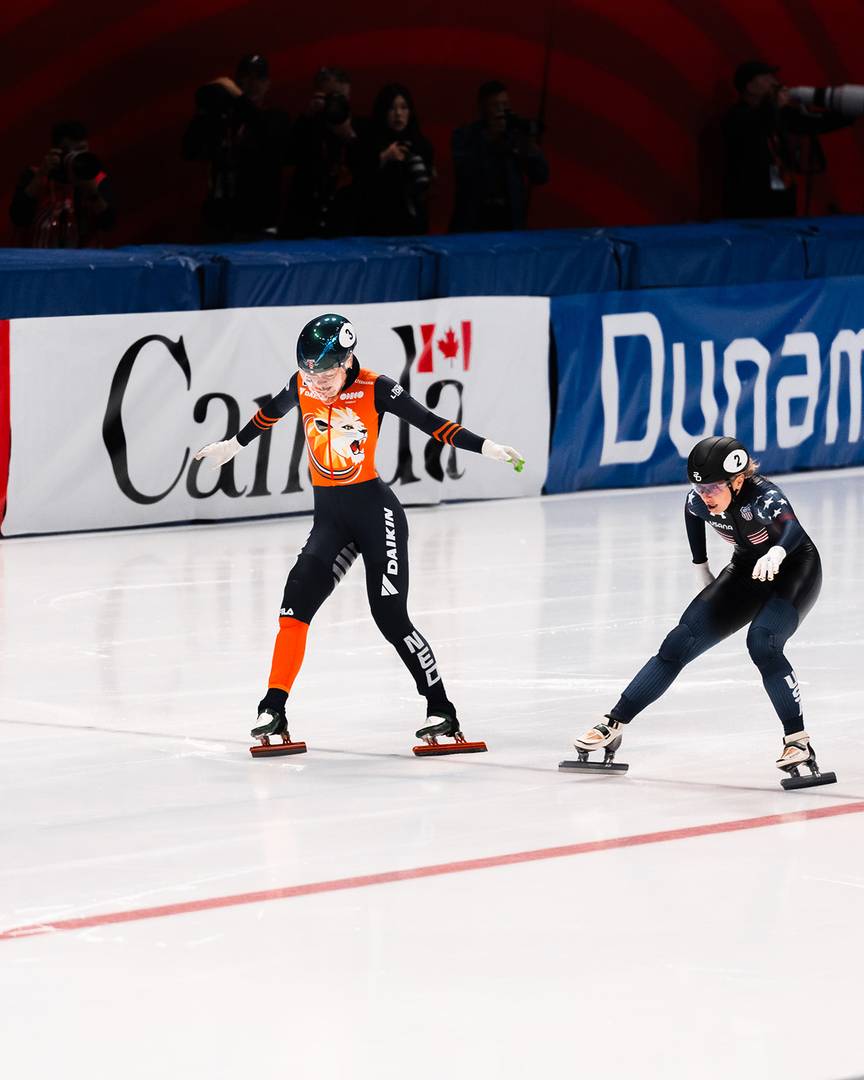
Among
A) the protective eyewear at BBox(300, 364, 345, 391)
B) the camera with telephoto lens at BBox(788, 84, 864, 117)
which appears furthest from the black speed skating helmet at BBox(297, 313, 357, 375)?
the camera with telephoto lens at BBox(788, 84, 864, 117)

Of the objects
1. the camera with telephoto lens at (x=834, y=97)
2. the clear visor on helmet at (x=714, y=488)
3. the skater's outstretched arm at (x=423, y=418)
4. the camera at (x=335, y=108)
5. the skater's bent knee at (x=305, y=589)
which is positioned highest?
the camera with telephoto lens at (x=834, y=97)

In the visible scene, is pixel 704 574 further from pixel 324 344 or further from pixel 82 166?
pixel 82 166

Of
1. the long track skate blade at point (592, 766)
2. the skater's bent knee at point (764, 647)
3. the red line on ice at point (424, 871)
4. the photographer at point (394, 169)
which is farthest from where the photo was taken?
the photographer at point (394, 169)

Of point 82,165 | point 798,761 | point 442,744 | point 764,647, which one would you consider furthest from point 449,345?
point 798,761

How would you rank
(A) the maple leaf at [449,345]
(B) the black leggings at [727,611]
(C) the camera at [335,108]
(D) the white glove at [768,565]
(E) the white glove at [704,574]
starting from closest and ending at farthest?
(D) the white glove at [768,565] → (B) the black leggings at [727,611] → (E) the white glove at [704,574] → (A) the maple leaf at [449,345] → (C) the camera at [335,108]

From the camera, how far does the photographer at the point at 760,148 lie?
2156 centimetres

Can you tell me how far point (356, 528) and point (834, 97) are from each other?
583 inches

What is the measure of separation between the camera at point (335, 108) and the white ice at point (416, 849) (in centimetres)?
566

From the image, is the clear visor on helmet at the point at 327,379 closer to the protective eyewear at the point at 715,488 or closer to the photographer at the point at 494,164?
the protective eyewear at the point at 715,488

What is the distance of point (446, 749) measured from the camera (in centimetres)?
896

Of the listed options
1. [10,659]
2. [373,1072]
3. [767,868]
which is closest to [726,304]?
[10,659]

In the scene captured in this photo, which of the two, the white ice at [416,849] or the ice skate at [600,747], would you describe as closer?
the white ice at [416,849]

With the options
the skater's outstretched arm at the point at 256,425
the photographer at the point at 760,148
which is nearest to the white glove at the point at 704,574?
the skater's outstretched arm at the point at 256,425

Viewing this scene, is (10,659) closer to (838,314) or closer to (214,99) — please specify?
(214,99)
